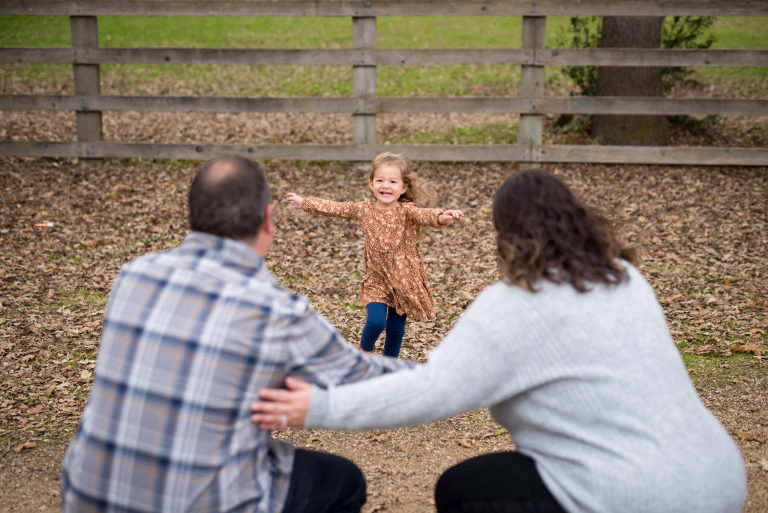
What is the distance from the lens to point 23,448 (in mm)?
4230

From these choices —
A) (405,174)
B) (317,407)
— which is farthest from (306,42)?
(317,407)

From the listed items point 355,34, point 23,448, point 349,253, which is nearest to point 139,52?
point 355,34

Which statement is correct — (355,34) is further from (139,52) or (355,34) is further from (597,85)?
(597,85)

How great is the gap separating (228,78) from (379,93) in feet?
10.7

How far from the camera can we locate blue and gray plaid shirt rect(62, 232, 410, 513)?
2113mm

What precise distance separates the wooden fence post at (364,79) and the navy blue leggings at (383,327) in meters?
4.33

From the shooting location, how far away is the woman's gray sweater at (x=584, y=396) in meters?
2.21

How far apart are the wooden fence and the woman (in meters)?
6.65

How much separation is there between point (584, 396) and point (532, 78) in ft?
23.6

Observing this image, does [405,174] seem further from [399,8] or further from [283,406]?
[399,8]

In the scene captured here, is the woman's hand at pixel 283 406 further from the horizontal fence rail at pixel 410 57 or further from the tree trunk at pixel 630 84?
the tree trunk at pixel 630 84

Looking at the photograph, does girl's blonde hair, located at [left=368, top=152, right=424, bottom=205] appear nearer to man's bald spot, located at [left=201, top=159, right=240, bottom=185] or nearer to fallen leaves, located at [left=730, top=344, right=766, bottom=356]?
fallen leaves, located at [left=730, top=344, right=766, bottom=356]

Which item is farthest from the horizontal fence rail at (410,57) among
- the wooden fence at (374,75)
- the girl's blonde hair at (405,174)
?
the girl's blonde hair at (405,174)

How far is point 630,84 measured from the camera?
9.57 metres
